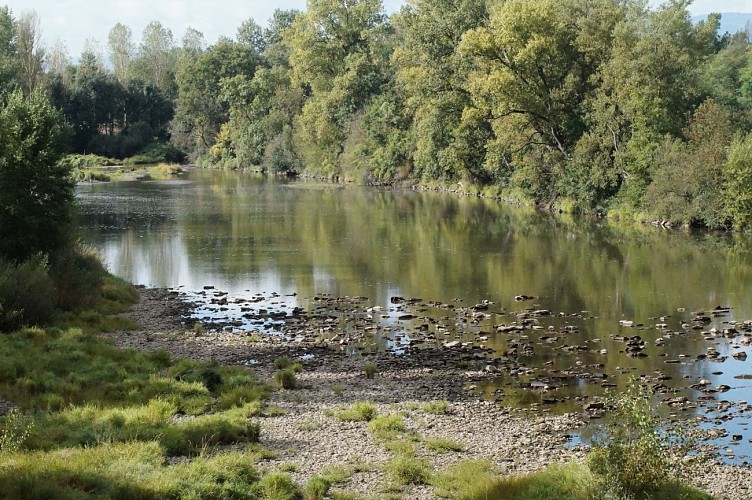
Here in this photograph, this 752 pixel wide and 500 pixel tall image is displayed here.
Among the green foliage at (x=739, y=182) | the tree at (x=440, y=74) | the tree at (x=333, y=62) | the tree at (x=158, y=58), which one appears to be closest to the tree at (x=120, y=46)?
the tree at (x=158, y=58)

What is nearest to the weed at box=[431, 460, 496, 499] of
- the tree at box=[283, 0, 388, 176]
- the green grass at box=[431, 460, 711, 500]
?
the green grass at box=[431, 460, 711, 500]

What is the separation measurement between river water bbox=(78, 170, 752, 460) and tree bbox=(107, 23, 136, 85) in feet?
325

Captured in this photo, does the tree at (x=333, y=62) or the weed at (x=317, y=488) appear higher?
the tree at (x=333, y=62)

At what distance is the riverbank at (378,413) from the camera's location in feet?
42.1

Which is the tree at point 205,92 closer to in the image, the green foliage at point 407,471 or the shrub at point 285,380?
the shrub at point 285,380

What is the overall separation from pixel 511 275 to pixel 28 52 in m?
85.9

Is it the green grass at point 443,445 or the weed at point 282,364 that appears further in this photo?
the weed at point 282,364

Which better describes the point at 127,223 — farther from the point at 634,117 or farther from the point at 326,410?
the point at 326,410

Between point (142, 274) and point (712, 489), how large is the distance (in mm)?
28409

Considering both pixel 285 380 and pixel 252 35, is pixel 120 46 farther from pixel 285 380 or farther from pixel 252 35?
pixel 285 380

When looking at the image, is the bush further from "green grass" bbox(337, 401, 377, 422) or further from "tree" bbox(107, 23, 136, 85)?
"tree" bbox(107, 23, 136, 85)

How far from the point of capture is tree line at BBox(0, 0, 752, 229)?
155 feet

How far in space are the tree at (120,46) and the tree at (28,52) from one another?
168ft

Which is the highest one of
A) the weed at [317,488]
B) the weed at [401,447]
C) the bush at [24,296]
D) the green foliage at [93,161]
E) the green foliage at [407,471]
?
the green foliage at [93,161]
